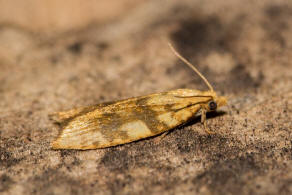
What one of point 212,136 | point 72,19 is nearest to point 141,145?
point 212,136

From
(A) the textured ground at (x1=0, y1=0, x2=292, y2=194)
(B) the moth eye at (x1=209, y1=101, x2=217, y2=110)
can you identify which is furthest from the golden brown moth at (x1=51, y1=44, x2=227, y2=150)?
(A) the textured ground at (x1=0, y1=0, x2=292, y2=194)

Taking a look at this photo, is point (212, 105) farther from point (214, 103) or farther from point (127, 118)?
point (127, 118)

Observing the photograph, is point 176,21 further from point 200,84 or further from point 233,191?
point 233,191

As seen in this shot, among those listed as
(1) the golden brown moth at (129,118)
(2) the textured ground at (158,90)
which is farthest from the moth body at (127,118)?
(2) the textured ground at (158,90)

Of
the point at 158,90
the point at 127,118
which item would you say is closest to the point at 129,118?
the point at 127,118

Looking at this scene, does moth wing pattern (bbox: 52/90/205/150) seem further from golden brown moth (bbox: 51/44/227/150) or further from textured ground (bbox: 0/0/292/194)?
textured ground (bbox: 0/0/292/194)

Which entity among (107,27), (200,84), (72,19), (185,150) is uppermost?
(72,19)
